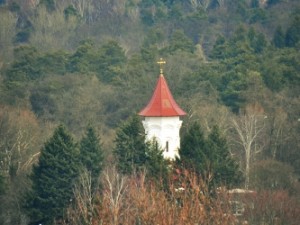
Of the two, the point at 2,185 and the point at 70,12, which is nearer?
the point at 2,185

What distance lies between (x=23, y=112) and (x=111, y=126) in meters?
6.09

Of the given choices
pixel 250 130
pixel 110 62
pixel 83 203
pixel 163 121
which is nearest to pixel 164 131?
pixel 163 121

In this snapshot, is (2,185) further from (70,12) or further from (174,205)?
(70,12)

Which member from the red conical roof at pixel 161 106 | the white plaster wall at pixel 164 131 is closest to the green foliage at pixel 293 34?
the red conical roof at pixel 161 106

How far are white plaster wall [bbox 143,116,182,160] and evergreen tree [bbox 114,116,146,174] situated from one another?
1044 mm

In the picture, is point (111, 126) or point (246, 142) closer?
point (246, 142)

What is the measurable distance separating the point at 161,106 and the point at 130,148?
3.83 meters

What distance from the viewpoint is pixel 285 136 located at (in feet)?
216

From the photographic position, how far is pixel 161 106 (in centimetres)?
5981

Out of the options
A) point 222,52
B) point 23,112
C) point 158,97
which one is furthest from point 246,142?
point 222,52

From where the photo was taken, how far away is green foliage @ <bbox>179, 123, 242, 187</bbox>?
53.6 meters

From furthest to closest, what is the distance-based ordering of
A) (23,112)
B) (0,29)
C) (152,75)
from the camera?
1. (0,29)
2. (152,75)
3. (23,112)

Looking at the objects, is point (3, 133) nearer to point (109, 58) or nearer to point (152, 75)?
point (152, 75)

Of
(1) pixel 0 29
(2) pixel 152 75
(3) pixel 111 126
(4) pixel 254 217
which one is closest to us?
(4) pixel 254 217
